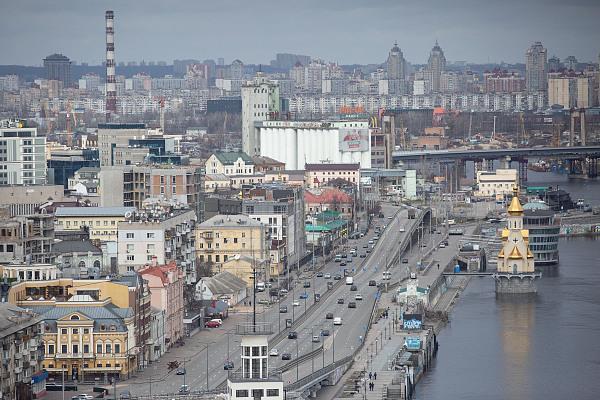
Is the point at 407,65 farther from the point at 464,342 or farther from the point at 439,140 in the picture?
the point at 464,342

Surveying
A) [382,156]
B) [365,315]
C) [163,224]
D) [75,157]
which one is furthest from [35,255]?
[382,156]

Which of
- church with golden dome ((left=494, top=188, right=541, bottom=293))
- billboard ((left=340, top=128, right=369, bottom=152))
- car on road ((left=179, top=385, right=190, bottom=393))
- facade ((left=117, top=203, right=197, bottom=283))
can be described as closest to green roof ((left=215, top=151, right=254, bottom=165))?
billboard ((left=340, top=128, right=369, bottom=152))

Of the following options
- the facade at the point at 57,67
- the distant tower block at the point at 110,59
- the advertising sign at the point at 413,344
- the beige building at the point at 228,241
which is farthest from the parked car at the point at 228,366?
the facade at the point at 57,67

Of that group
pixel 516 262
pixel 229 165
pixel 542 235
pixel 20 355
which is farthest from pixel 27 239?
pixel 229 165

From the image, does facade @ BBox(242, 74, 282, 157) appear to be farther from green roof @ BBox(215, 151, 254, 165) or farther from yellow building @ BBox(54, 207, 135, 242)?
yellow building @ BBox(54, 207, 135, 242)

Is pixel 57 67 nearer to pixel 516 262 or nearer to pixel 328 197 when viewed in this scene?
pixel 328 197

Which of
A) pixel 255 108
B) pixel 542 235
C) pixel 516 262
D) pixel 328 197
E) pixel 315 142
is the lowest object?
pixel 516 262

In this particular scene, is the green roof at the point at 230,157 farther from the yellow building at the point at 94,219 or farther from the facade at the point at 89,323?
the facade at the point at 89,323
